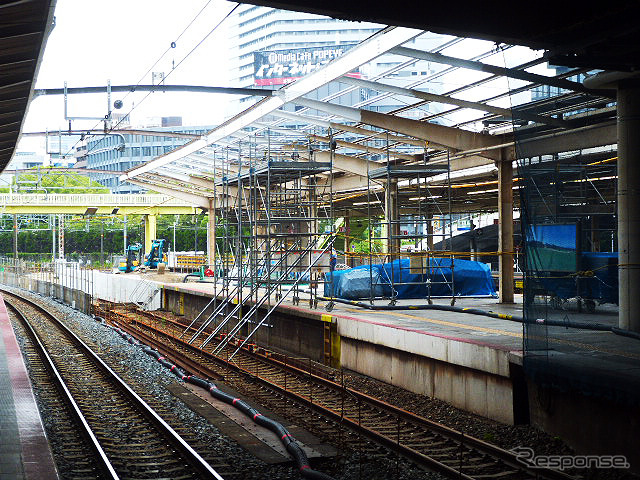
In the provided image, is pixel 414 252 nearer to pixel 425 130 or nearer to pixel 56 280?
pixel 425 130

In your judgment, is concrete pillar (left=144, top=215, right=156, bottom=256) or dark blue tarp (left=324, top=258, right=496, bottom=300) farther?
concrete pillar (left=144, top=215, right=156, bottom=256)

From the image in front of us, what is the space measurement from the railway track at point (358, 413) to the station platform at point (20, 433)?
12.4 ft

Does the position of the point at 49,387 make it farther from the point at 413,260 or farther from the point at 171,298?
the point at 171,298

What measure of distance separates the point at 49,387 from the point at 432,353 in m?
7.52

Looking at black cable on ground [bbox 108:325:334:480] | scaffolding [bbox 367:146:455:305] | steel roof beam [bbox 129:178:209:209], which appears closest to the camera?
black cable on ground [bbox 108:325:334:480]

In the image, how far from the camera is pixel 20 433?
8914mm

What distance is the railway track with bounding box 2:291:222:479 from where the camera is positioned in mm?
8609

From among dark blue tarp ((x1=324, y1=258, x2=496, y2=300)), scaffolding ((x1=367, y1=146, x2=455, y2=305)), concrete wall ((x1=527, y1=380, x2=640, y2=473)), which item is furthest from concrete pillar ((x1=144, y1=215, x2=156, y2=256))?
concrete wall ((x1=527, y1=380, x2=640, y2=473))

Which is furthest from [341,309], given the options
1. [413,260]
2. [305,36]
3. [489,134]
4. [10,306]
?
[305,36]

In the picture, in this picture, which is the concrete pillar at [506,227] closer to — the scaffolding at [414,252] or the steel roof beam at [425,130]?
the steel roof beam at [425,130]

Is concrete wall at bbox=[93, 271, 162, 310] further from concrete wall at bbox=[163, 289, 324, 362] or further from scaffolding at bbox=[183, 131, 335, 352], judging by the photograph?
concrete wall at bbox=[163, 289, 324, 362]

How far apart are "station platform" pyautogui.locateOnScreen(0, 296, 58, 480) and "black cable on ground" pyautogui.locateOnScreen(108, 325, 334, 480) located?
2.64m

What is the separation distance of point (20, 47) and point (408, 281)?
1332 cm

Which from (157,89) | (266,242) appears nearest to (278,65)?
(266,242)
